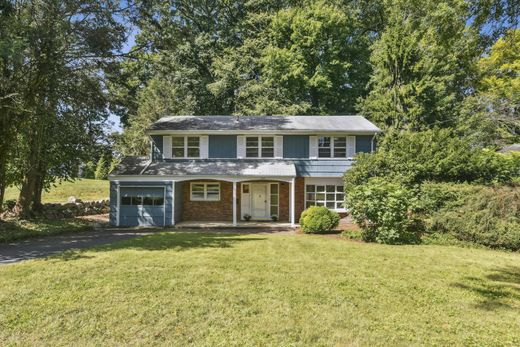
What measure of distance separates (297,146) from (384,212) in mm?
7668

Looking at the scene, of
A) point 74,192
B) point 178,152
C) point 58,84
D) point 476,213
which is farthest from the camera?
point 74,192

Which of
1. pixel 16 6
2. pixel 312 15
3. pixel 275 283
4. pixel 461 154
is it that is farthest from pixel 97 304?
pixel 312 15

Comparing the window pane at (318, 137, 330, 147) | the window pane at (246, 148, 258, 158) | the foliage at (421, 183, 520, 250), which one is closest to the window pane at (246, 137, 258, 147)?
the window pane at (246, 148, 258, 158)

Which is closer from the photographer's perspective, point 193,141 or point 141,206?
point 141,206

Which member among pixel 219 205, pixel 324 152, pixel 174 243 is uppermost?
pixel 324 152

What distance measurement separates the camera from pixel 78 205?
63.5 feet

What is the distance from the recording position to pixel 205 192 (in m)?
18.6

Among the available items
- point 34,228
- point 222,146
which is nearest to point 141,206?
point 34,228

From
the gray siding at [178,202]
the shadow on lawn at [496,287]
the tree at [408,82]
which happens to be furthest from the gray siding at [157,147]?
the shadow on lawn at [496,287]

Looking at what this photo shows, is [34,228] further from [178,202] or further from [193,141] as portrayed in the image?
[193,141]

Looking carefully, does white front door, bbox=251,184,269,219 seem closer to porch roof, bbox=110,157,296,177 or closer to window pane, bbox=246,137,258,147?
porch roof, bbox=110,157,296,177

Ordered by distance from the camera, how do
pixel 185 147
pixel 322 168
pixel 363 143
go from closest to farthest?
1. pixel 322 168
2. pixel 363 143
3. pixel 185 147

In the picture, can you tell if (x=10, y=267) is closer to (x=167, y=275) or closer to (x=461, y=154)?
(x=167, y=275)

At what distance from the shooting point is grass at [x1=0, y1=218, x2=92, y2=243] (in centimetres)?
1209
